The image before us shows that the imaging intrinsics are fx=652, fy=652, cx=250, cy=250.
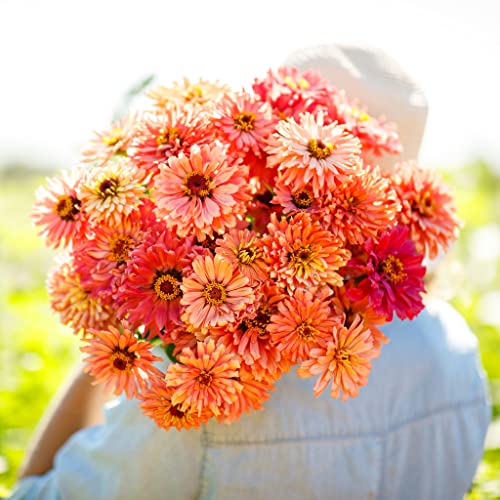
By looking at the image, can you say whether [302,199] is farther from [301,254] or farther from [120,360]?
[120,360]

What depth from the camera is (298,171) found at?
78 centimetres

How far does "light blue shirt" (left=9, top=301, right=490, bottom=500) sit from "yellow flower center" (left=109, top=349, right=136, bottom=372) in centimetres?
30

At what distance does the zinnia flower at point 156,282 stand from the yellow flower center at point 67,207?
4.9 inches

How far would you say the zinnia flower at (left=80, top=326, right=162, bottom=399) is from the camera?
2.53 feet

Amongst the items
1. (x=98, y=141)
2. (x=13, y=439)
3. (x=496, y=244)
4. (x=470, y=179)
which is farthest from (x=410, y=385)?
(x=470, y=179)

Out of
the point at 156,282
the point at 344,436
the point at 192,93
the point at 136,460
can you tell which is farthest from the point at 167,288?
the point at 344,436

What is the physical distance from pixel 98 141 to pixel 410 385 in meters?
0.72

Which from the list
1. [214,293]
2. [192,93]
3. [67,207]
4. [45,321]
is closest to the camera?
[214,293]

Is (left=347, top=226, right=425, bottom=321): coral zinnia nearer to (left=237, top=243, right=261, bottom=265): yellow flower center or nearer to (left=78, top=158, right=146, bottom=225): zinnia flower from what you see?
(left=237, top=243, right=261, bottom=265): yellow flower center

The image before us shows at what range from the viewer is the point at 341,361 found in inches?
30.1

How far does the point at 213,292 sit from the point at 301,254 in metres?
0.11

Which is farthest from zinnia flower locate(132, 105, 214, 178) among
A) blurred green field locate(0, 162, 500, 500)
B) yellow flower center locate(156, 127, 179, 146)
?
blurred green field locate(0, 162, 500, 500)

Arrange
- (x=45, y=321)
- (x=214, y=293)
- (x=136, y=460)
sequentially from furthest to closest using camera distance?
(x=45, y=321) → (x=136, y=460) → (x=214, y=293)

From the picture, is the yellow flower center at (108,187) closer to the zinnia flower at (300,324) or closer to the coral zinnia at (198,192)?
the coral zinnia at (198,192)
